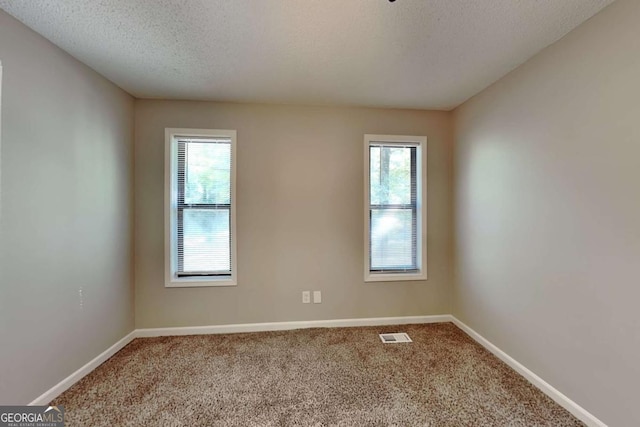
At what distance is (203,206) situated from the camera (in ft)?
9.38

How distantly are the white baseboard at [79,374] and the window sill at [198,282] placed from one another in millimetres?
623

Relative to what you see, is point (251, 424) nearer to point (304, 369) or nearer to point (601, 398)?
point (304, 369)

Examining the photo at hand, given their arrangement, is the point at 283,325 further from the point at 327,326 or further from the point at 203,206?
the point at 203,206

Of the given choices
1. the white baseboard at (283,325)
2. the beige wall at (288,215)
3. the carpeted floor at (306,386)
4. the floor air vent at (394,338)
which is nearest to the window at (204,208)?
the beige wall at (288,215)

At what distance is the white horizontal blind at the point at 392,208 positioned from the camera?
307 cm

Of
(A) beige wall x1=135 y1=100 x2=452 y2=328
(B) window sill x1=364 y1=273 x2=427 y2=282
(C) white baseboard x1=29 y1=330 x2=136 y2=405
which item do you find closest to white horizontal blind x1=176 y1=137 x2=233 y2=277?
(A) beige wall x1=135 y1=100 x2=452 y2=328

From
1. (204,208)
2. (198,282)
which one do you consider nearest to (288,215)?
(204,208)

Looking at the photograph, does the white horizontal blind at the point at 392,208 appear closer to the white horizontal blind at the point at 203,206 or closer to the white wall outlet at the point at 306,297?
the white wall outlet at the point at 306,297

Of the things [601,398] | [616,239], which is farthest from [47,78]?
[601,398]

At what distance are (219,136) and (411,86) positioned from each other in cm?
200

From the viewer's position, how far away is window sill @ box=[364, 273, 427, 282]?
3.01m

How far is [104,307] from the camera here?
233cm

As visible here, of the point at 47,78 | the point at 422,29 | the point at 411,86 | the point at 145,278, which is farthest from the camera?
the point at 145,278

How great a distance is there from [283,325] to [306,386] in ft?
3.27
